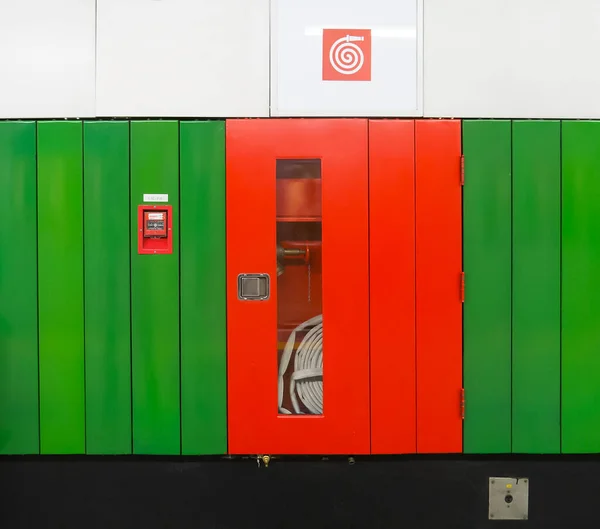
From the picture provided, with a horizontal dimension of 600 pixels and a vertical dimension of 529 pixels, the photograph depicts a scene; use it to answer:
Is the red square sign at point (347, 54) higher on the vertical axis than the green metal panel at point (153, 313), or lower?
higher

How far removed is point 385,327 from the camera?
2012mm

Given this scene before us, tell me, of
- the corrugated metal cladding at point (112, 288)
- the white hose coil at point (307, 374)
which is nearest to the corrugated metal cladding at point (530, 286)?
the white hose coil at point (307, 374)

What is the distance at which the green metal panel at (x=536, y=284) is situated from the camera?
202 cm

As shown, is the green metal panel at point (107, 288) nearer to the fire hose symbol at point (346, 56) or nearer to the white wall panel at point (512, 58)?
the fire hose symbol at point (346, 56)

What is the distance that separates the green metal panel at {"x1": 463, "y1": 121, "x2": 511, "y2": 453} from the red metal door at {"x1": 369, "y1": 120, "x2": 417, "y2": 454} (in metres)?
0.28

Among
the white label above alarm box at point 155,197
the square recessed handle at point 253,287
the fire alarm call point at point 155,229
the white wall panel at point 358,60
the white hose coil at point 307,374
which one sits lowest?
the white hose coil at point 307,374

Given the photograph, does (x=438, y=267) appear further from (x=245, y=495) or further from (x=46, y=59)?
(x=46, y=59)

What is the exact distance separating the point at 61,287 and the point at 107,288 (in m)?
0.23

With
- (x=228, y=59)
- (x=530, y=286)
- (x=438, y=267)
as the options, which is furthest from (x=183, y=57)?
(x=530, y=286)

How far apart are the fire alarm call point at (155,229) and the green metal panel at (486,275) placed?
145 centimetres

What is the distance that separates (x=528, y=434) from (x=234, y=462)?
4.80 feet

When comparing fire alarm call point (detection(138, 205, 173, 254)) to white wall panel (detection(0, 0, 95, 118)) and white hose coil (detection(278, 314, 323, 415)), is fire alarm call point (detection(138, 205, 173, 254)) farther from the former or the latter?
white hose coil (detection(278, 314, 323, 415))

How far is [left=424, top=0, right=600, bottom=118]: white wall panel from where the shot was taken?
2.06 meters

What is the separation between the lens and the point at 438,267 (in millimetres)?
2010
